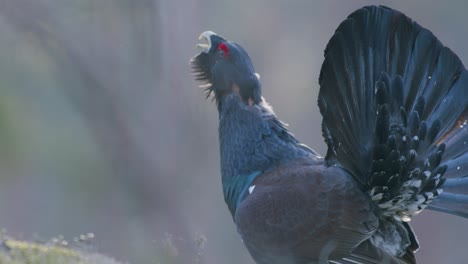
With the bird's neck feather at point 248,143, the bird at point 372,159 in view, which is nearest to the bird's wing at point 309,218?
the bird at point 372,159

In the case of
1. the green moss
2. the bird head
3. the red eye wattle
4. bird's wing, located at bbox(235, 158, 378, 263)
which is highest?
the red eye wattle

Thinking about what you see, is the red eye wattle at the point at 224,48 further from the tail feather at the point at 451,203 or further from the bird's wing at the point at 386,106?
the tail feather at the point at 451,203

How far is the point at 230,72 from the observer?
6086 mm

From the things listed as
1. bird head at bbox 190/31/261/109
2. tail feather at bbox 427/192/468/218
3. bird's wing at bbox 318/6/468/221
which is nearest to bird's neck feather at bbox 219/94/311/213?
bird head at bbox 190/31/261/109

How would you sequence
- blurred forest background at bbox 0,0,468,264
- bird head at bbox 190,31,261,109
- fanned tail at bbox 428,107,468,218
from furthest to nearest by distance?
1. blurred forest background at bbox 0,0,468,264
2. bird head at bbox 190,31,261,109
3. fanned tail at bbox 428,107,468,218

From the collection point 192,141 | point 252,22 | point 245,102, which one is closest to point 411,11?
point 252,22

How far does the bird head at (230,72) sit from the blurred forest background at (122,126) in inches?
101

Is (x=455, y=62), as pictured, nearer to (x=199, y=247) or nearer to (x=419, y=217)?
(x=199, y=247)

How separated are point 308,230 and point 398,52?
3.59 feet

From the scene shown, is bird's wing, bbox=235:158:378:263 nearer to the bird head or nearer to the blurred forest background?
the bird head

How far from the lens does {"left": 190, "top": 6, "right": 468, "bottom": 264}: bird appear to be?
5.02 metres

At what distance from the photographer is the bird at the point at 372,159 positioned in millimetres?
5020

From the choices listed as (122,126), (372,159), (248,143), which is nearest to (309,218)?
(372,159)

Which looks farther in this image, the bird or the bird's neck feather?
the bird's neck feather
